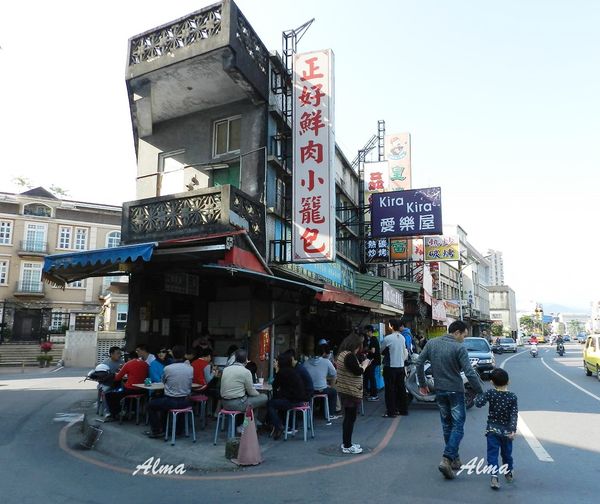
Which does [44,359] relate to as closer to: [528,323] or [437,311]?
[437,311]

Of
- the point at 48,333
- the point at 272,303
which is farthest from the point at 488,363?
the point at 48,333

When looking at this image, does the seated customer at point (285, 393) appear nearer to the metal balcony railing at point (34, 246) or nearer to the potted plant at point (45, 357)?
the potted plant at point (45, 357)

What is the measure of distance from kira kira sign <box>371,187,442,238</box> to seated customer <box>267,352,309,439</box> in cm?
1109

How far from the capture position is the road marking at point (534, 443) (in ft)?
21.8

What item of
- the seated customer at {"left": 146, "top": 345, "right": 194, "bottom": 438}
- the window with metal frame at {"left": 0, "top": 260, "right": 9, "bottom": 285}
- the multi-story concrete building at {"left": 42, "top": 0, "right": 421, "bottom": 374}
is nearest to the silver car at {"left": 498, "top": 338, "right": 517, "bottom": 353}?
the multi-story concrete building at {"left": 42, "top": 0, "right": 421, "bottom": 374}

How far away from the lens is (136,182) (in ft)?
47.4

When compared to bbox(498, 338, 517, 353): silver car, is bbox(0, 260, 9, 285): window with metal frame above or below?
above

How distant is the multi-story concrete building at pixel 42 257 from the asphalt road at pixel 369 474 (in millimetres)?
31768

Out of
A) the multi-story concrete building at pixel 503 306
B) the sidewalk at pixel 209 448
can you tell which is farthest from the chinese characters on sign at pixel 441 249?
the multi-story concrete building at pixel 503 306

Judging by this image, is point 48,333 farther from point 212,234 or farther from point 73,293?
point 212,234

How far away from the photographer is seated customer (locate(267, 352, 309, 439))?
801cm

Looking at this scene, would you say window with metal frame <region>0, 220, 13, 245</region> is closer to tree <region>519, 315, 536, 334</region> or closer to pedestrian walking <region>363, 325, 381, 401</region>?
pedestrian walking <region>363, 325, 381, 401</region>

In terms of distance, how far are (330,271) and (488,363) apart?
21.2 ft

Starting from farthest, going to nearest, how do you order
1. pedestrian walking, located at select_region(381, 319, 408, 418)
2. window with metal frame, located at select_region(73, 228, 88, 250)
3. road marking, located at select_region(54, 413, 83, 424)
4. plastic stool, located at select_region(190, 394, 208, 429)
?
window with metal frame, located at select_region(73, 228, 88, 250) < road marking, located at select_region(54, 413, 83, 424) < pedestrian walking, located at select_region(381, 319, 408, 418) < plastic stool, located at select_region(190, 394, 208, 429)
